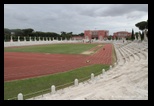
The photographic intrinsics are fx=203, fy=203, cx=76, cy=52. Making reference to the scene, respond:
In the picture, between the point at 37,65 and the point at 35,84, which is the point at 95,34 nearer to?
the point at 37,65

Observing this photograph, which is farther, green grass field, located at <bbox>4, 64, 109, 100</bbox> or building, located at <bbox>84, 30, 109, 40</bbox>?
building, located at <bbox>84, 30, 109, 40</bbox>

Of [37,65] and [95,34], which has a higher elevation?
[95,34]

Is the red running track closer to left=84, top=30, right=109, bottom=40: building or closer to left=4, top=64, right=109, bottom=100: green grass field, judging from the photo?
left=4, top=64, right=109, bottom=100: green grass field

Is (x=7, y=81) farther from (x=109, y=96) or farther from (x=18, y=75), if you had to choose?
(x=109, y=96)

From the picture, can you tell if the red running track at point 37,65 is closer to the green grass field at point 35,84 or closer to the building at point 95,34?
the green grass field at point 35,84

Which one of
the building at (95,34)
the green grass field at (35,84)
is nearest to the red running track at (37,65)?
the green grass field at (35,84)

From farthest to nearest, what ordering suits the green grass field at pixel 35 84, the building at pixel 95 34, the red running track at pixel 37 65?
the building at pixel 95 34 < the red running track at pixel 37 65 < the green grass field at pixel 35 84

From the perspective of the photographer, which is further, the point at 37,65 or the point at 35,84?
the point at 37,65

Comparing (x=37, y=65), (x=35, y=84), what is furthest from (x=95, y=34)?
(x=35, y=84)

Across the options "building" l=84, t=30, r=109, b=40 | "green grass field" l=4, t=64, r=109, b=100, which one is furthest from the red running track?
"building" l=84, t=30, r=109, b=40
